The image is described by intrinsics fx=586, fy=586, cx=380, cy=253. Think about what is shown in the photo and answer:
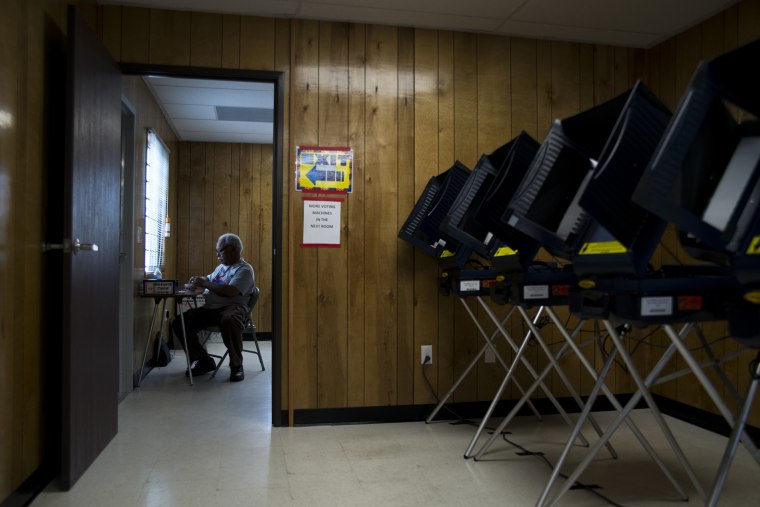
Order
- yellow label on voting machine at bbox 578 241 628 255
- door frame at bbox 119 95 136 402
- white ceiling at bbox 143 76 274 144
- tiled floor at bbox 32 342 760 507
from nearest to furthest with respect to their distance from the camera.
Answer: yellow label on voting machine at bbox 578 241 628 255
tiled floor at bbox 32 342 760 507
door frame at bbox 119 95 136 402
white ceiling at bbox 143 76 274 144

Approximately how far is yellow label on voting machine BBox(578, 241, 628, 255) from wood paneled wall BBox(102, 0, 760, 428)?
175 cm

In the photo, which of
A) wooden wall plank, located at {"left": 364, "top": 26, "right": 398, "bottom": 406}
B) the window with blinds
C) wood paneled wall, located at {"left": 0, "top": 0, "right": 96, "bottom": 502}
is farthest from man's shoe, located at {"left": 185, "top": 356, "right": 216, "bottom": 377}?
wood paneled wall, located at {"left": 0, "top": 0, "right": 96, "bottom": 502}

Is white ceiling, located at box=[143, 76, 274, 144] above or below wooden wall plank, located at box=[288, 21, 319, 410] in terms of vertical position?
above

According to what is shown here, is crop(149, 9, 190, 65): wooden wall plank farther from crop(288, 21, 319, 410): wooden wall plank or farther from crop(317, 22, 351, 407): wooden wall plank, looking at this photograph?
crop(317, 22, 351, 407): wooden wall plank

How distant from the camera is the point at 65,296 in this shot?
94.0 inches

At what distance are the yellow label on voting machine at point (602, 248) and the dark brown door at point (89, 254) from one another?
198 centimetres

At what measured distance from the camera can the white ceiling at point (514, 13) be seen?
10.7 ft

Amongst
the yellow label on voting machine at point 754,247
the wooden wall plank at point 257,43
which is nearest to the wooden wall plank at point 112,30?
the wooden wall plank at point 257,43

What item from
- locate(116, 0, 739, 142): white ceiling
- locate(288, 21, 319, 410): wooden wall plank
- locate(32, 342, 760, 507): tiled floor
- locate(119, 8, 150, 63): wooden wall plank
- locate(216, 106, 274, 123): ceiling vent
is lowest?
locate(32, 342, 760, 507): tiled floor

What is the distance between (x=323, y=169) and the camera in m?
3.51

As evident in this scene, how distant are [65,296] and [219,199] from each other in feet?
16.4

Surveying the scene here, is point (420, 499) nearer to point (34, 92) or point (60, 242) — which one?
point (60, 242)

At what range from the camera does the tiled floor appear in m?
2.36

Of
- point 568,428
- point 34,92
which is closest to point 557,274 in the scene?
point 568,428
